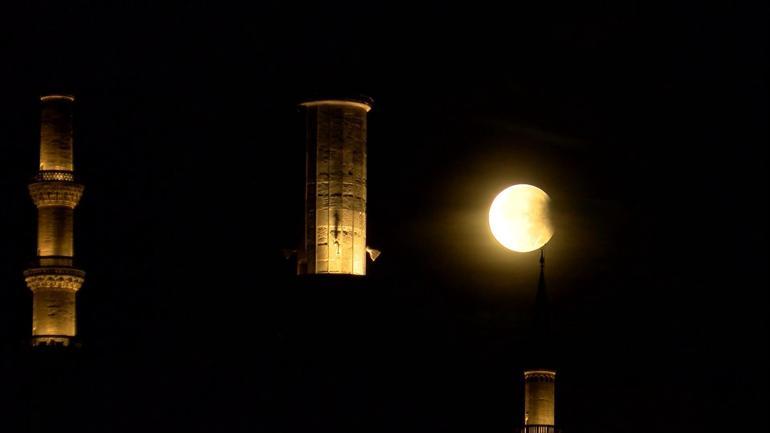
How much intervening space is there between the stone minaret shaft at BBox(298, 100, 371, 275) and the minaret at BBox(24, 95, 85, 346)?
19.9 m

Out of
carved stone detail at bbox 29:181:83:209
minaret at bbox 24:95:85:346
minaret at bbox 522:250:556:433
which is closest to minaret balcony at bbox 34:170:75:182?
minaret at bbox 24:95:85:346

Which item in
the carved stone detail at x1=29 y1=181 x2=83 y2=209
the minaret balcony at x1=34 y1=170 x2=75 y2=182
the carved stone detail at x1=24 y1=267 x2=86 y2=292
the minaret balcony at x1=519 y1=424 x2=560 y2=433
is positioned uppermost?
the minaret balcony at x1=34 y1=170 x2=75 y2=182

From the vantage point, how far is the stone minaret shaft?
27.4 meters

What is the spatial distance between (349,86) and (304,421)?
6.02m

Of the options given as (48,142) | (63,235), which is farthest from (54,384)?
(48,142)

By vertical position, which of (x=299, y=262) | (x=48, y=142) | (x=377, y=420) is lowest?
(x=377, y=420)

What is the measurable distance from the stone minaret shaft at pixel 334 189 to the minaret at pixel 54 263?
1990cm

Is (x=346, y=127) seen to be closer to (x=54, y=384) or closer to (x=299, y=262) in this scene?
(x=299, y=262)

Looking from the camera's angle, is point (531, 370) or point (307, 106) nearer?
point (307, 106)

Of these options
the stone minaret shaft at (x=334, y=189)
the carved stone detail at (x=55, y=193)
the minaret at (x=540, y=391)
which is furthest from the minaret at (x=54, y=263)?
the stone minaret shaft at (x=334, y=189)

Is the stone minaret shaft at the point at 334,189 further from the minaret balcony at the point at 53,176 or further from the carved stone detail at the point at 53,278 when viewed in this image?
the minaret balcony at the point at 53,176

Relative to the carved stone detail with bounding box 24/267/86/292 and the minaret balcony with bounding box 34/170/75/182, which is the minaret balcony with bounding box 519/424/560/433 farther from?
the minaret balcony with bounding box 34/170/75/182

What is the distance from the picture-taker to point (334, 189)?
2773cm

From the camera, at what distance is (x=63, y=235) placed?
152 ft
